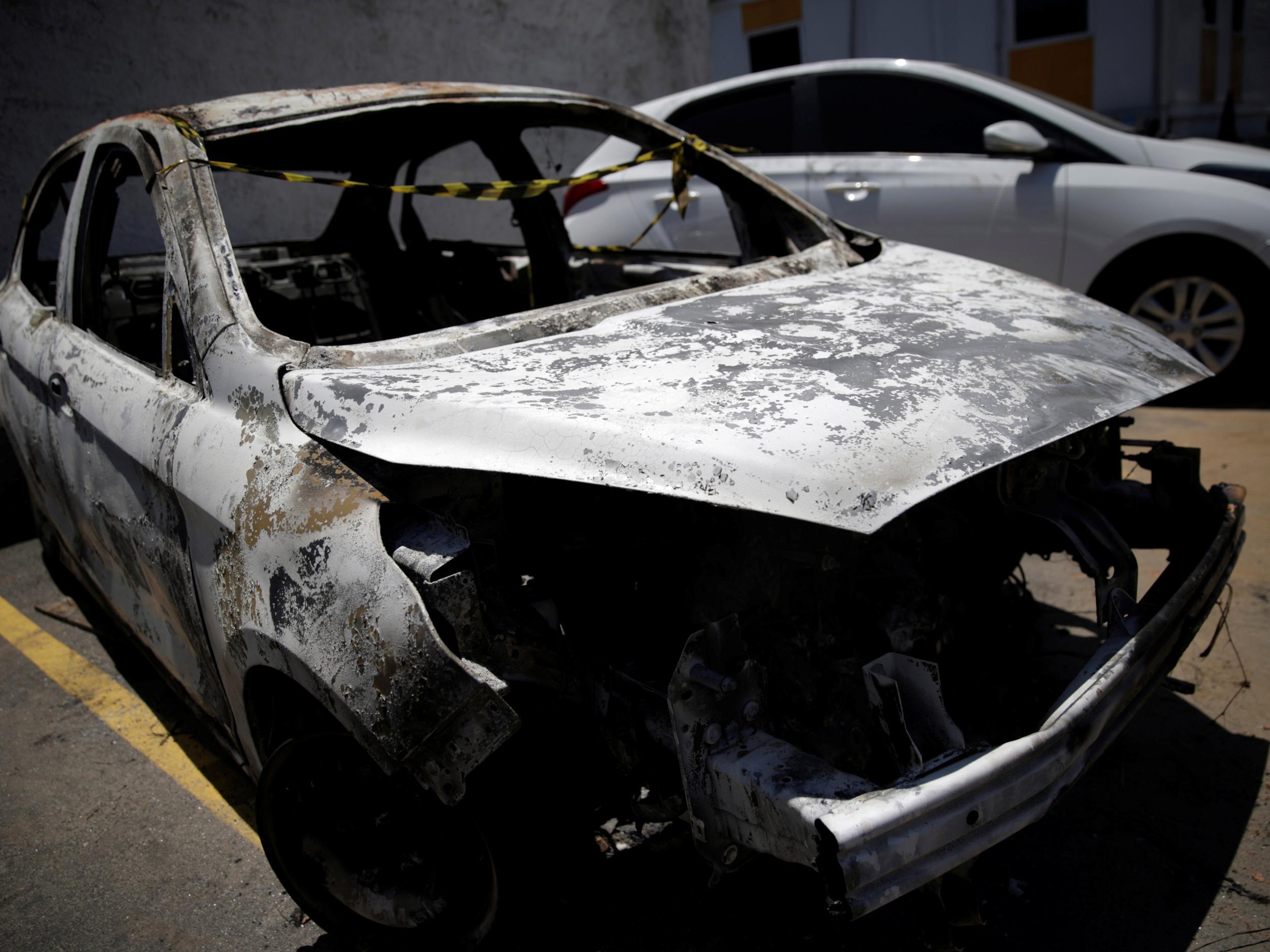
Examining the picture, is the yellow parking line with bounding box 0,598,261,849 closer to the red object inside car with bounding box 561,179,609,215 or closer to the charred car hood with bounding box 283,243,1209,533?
the charred car hood with bounding box 283,243,1209,533

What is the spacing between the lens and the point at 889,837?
137 centimetres

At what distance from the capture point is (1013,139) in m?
4.61

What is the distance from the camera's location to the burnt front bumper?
54.0 inches

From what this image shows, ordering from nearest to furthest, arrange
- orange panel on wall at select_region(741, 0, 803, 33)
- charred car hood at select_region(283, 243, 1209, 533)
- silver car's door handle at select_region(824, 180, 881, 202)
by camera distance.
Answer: charred car hood at select_region(283, 243, 1209, 533) < silver car's door handle at select_region(824, 180, 881, 202) < orange panel on wall at select_region(741, 0, 803, 33)

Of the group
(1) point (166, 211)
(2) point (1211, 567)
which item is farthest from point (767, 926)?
(1) point (166, 211)

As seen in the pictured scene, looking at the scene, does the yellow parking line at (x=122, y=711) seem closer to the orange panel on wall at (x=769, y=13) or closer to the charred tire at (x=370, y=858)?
the charred tire at (x=370, y=858)

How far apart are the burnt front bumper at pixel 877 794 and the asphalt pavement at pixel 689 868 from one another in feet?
1.12

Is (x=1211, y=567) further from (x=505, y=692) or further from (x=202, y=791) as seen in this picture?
(x=202, y=791)

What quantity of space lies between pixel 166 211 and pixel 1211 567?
245 centimetres

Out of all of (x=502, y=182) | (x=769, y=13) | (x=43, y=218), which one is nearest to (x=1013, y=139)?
(x=502, y=182)

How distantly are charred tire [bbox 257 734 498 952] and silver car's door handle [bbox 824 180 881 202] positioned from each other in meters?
4.21

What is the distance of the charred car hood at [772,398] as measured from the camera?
5.02 ft

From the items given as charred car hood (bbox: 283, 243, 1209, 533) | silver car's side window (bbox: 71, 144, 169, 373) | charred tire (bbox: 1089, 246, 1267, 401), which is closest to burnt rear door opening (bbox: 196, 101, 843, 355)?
silver car's side window (bbox: 71, 144, 169, 373)

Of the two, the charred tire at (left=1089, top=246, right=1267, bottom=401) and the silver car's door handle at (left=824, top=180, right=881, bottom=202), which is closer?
the charred tire at (left=1089, top=246, right=1267, bottom=401)
